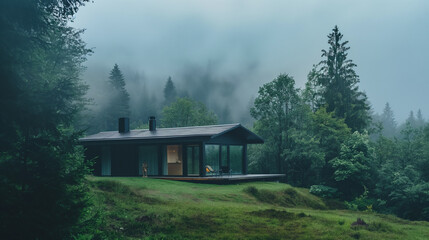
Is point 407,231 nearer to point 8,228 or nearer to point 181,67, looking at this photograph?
point 8,228

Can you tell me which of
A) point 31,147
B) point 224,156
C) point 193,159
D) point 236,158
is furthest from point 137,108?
point 31,147

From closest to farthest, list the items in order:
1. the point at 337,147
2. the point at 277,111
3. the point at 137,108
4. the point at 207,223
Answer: the point at 207,223 → the point at 337,147 → the point at 277,111 → the point at 137,108

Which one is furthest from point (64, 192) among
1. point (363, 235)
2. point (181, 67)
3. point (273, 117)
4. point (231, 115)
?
point (181, 67)

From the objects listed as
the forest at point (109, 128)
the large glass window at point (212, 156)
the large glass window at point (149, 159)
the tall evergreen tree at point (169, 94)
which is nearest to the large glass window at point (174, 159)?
the large glass window at point (149, 159)

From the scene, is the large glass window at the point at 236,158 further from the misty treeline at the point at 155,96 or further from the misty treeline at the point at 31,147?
the misty treeline at the point at 155,96

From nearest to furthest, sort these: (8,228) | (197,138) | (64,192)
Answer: (8,228)
(64,192)
(197,138)

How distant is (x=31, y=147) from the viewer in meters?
7.66

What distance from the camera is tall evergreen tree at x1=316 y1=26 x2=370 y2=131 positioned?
Result: 132ft

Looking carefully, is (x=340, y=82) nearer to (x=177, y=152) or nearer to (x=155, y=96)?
(x=177, y=152)

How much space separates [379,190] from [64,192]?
24511mm

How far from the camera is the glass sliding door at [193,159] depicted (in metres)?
25.3

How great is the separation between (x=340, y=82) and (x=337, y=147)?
38.7 ft

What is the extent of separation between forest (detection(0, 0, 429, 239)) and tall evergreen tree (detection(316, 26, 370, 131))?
0.11m

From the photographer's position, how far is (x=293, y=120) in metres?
34.6
